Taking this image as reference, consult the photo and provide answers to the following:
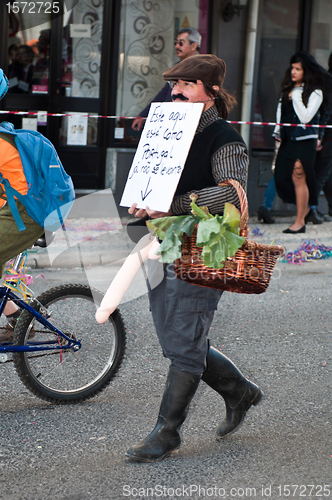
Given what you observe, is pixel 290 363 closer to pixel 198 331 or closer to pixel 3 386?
pixel 198 331

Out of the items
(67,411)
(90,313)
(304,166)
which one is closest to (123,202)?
(90,313)

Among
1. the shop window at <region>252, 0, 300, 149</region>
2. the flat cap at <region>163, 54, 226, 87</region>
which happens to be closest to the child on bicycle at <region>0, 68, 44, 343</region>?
the flat cap at <region>163, 54, 226, 87</region>

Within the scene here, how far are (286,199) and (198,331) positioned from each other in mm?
6456

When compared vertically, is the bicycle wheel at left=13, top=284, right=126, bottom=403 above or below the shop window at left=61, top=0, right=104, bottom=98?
below

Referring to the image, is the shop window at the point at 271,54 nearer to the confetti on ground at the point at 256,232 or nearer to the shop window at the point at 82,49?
the confetti on ground at the point at 256,232

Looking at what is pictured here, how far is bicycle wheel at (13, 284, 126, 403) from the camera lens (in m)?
3.72

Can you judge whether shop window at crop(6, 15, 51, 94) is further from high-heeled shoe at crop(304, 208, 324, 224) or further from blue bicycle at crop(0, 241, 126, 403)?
blue bicycle at crop(0, 241, 126, 403)

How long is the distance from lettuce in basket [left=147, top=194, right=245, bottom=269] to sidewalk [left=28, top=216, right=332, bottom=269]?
382 centimetres

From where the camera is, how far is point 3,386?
394 cm

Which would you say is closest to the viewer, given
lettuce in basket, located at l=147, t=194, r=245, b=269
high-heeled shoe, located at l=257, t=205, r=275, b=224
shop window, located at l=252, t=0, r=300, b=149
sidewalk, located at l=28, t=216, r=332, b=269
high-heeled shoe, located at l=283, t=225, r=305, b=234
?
lettuce in basket, located at l=147, t=194, r=245, b=269

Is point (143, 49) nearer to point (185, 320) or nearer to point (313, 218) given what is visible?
point (313, 218)

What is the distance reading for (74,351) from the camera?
12.7 ft

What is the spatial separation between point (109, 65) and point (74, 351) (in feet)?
21.8

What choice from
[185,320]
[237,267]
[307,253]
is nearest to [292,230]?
[307,253]
